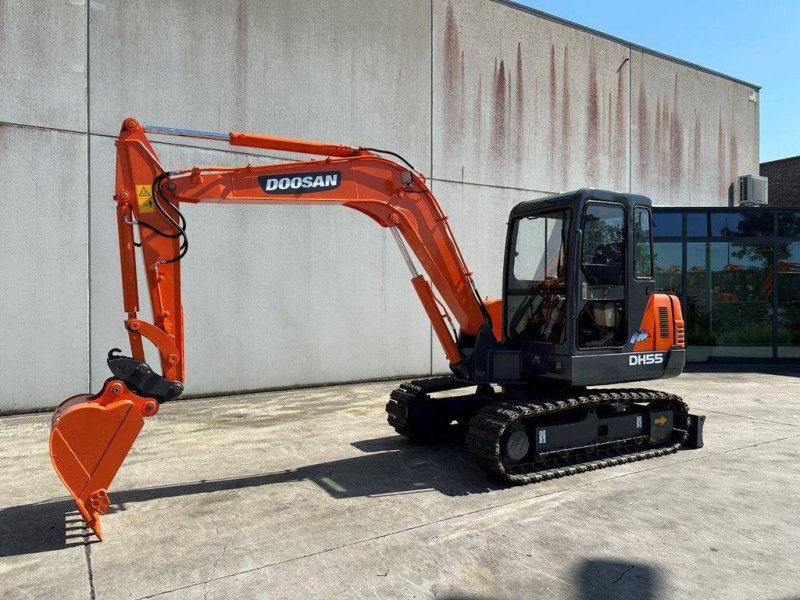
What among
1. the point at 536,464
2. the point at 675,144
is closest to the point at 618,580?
the point at 536,464

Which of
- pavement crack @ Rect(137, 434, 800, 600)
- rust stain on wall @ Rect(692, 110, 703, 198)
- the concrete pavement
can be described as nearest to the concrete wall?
rust stain on wall @ Rect(692, 110, 703, 198)

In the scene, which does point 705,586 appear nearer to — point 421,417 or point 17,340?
point 421,417

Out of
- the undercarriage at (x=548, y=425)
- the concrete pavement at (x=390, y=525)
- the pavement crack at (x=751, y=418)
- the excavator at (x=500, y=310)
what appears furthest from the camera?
the pavement crack at (x=751, y=418)

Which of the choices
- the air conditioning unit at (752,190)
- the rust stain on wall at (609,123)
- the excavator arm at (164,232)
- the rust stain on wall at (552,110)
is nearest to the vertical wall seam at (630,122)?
the rust stain on wall at (609,123)

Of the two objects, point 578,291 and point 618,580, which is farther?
point 578,291

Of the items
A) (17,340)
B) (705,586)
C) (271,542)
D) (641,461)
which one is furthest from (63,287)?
(705,586)

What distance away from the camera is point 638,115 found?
1482 centimetres

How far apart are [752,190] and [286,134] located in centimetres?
1337

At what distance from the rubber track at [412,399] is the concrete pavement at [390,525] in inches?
7.6

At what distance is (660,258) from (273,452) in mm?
10698

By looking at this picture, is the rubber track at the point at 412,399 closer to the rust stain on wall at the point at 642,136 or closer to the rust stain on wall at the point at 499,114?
the rust stain on wall at the point at 499,114

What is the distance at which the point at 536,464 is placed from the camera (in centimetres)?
581

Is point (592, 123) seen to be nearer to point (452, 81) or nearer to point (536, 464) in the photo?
point (452, 81)

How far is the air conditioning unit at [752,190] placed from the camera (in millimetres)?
16641
